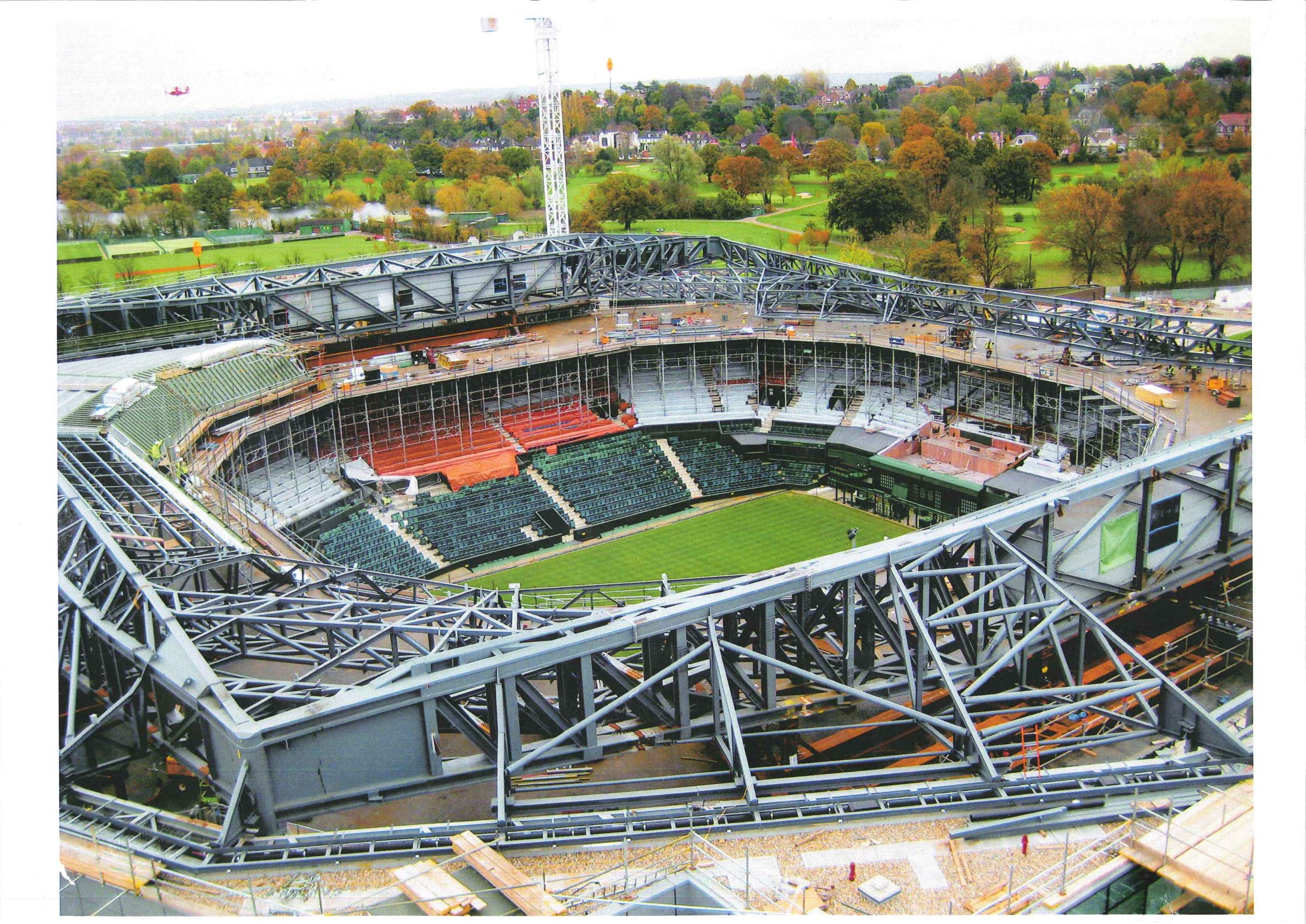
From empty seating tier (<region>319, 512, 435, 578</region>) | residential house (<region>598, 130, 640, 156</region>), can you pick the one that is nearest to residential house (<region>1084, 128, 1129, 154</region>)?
residential house (<region>598, 130, 640, 156</region>)

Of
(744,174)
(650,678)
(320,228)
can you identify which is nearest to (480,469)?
(650,678)

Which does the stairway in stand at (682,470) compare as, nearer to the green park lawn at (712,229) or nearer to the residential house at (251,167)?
the green park lawn at (712,229)

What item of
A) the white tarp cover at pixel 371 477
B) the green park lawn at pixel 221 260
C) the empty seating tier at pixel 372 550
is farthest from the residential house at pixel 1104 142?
the empty seating tier at pixel 372 550

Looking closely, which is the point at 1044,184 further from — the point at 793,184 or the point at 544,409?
the point at 544,409

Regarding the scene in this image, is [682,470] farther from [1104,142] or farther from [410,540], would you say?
[1104,142]

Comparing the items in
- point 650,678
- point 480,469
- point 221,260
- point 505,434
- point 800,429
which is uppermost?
point 221,260

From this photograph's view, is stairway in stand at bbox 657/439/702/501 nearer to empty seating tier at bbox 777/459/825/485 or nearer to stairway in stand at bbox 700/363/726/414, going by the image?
stairway in stand at bbox 700/363/726/414
